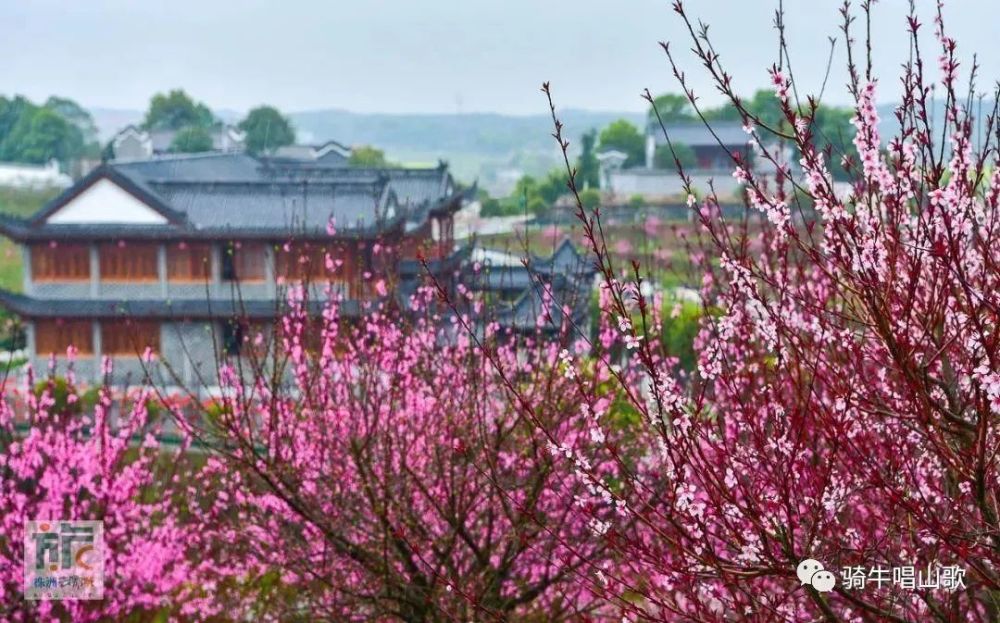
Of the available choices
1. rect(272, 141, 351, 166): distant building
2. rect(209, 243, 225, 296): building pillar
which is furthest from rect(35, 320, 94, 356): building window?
rect(272, 141, 351, 166): distant building

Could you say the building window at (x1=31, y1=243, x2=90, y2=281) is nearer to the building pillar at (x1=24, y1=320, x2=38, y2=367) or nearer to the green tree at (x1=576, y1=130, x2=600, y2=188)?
the building pillar at (x1=24, y1=320, x2=38, y2=367)

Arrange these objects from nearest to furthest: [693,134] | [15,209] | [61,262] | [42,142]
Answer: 1. [61,262]
2. [15,209]
3. [693,134]
4. [42,142]

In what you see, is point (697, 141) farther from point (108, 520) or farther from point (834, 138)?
point (108, 520)

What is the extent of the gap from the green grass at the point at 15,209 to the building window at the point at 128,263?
78.5 ft

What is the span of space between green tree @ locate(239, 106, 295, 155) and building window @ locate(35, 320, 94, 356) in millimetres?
27426

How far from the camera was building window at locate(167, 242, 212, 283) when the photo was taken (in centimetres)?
2131

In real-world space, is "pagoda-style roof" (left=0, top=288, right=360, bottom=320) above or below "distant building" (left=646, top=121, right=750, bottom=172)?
below

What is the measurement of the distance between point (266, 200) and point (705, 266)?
16.4 metres

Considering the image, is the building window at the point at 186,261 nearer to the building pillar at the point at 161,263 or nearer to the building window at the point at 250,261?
the building pillar at the point at 161,263

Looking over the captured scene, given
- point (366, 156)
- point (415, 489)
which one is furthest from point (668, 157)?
point (415, 489)

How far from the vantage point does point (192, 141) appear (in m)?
44.4

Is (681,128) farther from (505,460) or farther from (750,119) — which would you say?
(750,119)

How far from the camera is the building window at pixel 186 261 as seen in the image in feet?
69.9

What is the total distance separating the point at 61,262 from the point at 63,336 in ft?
4.84
